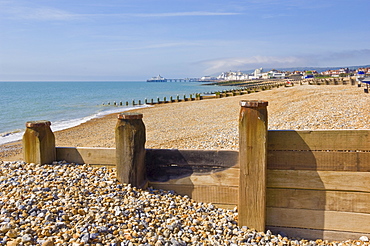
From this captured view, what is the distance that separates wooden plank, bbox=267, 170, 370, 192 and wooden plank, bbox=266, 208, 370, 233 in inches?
13.3

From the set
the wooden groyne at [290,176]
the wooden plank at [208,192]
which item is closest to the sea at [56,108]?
the wooden plank at [208,192]

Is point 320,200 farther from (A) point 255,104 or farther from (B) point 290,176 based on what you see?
(A) point 255,104

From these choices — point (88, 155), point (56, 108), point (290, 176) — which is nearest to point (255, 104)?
point (290, 176)

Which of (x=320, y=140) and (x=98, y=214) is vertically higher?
(x=320, y=140)

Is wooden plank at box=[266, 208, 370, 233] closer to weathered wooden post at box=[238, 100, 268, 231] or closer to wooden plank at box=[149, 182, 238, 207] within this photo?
weathered wooden post at box=[238, 100, 268, 231]

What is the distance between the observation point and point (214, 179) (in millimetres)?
4711

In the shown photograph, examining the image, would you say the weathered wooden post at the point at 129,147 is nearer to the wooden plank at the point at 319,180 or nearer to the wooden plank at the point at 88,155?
the wooden plank at the point at 88,155

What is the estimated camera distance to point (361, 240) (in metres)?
4.22

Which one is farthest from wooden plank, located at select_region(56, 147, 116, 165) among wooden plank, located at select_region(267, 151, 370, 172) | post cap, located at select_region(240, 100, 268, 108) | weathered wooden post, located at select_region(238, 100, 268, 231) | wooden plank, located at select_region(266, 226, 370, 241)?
wooden plank, located at select_region(266, 226, 370, 241)

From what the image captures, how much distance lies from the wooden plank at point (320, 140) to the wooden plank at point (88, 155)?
2459 mm

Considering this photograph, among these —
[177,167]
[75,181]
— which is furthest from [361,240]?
[75,181]

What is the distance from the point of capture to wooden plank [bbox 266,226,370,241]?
4273 millimetres

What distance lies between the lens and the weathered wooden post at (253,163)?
418cm

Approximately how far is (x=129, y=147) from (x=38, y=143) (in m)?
1.59
